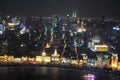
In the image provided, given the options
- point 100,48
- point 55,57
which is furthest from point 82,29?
point 55,57

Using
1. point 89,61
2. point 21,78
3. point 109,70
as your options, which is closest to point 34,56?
point 89,61

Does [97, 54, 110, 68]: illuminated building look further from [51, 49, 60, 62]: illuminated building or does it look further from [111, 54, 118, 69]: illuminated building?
[51, 49, 60, 62]: illuminated building

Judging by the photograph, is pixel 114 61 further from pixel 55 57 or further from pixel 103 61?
pixel 55 57

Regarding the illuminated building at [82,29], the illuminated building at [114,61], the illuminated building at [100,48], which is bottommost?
the illuminated building at [114,61]

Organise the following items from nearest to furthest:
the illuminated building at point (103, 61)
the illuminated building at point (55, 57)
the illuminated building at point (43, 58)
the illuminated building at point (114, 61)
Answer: the illuminated building at point (114, 61) → the illuminated building at point (103, 61) → the illuminated building at point (55, 57) → the illuminated building at point (43, 58)

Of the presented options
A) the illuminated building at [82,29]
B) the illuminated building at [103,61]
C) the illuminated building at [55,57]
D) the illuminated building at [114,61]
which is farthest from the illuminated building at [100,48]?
the illuminated building at [82,29]

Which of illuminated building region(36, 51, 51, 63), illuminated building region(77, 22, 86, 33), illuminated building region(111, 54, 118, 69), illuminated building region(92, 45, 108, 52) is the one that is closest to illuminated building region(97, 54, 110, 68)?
illuminated building region(111, 54, 118, 69)

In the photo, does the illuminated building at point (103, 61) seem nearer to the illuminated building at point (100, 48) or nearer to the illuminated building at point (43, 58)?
the illuminated building at point (100, 48)

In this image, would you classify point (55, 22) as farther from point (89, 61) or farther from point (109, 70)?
point (109, 70)

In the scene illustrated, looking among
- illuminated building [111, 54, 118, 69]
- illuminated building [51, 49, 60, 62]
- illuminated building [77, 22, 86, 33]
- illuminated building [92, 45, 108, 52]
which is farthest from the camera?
illuminated building [77, 22, 86, 33]

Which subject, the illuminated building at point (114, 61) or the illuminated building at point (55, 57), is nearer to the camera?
the illuminated building at point (114, 61)

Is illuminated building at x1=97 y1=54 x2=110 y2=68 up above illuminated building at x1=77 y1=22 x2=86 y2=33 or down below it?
below
